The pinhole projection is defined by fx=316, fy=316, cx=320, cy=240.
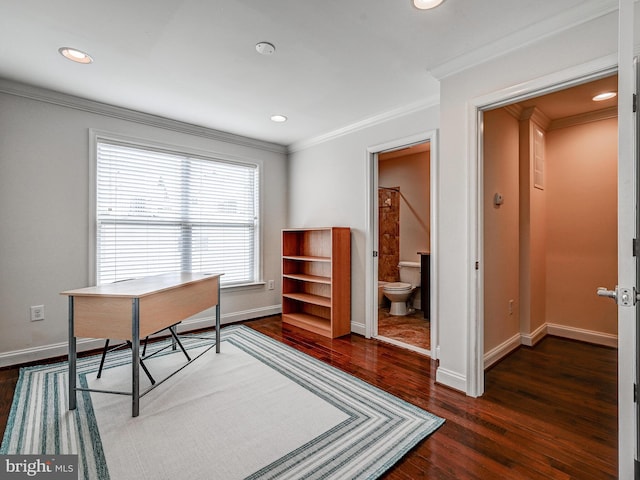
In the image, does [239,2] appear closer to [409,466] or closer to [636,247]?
[636,247]

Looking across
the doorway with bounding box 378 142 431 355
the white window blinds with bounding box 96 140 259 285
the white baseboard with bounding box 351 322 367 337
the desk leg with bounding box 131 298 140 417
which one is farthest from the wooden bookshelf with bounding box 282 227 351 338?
the desk leg with bounding box 131 298 140 417

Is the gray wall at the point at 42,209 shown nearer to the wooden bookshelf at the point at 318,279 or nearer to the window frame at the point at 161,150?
the window frame at the point at 161,150

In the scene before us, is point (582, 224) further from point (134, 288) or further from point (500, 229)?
point (134, 288)

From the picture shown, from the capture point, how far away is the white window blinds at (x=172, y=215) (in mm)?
3252

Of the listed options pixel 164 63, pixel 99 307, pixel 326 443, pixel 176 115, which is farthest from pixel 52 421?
pixel 176 115

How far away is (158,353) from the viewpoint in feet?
9.86

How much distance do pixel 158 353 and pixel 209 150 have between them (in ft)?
7.85

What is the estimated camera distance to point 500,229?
9.66 feet

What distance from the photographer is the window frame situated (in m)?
3.10

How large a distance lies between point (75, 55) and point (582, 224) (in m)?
4.90

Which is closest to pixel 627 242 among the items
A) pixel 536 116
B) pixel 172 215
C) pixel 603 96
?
pixel 603 96

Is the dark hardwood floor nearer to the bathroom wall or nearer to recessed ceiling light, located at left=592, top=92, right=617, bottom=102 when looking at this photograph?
the bathroom wall

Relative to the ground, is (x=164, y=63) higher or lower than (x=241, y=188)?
higher

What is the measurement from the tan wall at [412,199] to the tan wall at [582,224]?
1.57m
